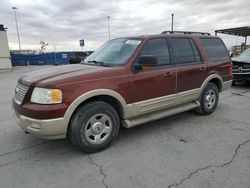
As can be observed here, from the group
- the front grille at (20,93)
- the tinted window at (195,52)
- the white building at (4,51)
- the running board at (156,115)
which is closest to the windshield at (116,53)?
the running board at (156,115)

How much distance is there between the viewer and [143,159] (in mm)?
3170

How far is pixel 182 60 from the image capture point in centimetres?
443

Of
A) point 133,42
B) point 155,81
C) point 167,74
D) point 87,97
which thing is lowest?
point 87,97

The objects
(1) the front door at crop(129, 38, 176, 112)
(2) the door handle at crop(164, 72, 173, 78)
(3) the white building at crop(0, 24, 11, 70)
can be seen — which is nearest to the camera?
(1) the front door at crop(129, 38, 176, 112)

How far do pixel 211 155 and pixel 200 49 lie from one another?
254cm

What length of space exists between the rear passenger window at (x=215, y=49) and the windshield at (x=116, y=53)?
205cm

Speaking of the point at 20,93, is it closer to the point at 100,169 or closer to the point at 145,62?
the point at 100,169

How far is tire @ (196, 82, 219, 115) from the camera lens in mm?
4992

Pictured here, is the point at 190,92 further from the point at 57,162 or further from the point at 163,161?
the point at 57,162

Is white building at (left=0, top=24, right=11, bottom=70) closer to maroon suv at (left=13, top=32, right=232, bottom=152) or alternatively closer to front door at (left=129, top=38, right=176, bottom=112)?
maroon suv at (left=13, top=32, right=232, bottom=152)

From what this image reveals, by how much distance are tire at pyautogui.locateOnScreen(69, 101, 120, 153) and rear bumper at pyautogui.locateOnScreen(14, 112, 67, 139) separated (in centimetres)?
17

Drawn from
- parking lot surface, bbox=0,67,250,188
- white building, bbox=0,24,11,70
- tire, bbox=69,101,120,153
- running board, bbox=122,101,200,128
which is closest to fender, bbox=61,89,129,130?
tire, bbox=69,101,120,153

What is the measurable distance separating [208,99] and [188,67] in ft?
3.81

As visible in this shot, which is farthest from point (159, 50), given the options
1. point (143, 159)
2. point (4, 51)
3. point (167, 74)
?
point (4, 51)
